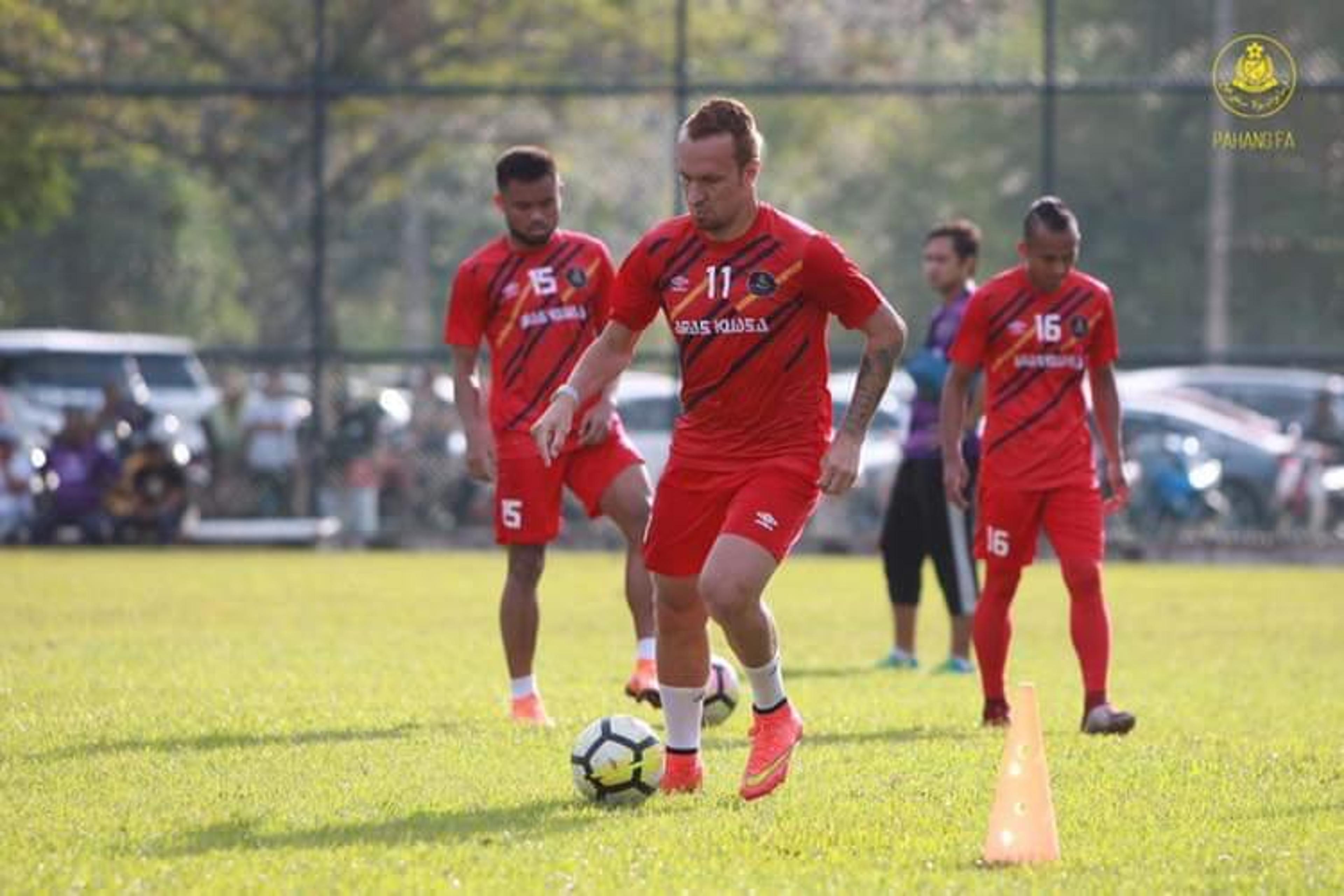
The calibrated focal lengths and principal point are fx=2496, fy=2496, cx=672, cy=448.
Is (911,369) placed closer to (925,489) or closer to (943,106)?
(925,489)

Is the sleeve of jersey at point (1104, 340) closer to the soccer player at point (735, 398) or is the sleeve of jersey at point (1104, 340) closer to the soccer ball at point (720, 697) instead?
the soccer ball at point (720, 697)

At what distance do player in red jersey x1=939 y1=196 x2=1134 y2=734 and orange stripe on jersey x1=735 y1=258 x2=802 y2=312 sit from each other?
2641 millimetres

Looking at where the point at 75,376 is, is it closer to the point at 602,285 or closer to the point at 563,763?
the point at 602,285

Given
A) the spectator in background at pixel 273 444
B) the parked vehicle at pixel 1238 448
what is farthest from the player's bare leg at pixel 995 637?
the spectator in background at pixel 273 444

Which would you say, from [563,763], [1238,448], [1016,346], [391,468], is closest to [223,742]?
[563,763]

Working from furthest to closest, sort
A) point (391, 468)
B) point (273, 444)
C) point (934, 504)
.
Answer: point (391, 468)
point (273, 444)
point (934, 504)

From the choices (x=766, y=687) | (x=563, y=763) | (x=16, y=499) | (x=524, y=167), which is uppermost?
(x=524, y=167)

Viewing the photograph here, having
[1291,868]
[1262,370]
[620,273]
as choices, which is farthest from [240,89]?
[1291,868]

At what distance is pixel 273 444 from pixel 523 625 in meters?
14.2

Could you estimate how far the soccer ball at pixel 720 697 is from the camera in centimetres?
988

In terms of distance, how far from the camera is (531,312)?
33.1 ft

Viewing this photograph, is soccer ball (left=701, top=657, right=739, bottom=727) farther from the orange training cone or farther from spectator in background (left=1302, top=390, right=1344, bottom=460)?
spectator in background (left=1302, top=390, right=1344, bottom=460)

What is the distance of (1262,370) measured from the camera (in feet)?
82.3

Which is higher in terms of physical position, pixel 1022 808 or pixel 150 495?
pixel 1022 808
